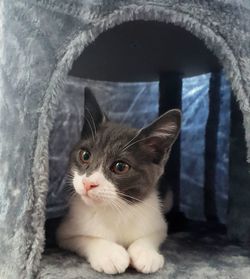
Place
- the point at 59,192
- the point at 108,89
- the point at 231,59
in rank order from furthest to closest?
the point at 108,89, the point at 59,192, the point at 231,59

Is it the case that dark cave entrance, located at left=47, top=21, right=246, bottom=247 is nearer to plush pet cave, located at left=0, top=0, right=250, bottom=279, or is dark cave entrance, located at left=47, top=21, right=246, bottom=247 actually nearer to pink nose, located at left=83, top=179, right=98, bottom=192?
plush pet cave, located at left=0, top=0, right=250, bottom=279

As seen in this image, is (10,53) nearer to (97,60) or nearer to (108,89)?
(97,60)

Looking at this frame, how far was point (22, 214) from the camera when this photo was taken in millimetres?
1090

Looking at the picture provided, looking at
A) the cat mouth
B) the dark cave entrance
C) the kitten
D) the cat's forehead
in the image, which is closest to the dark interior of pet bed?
the dark cave entrance

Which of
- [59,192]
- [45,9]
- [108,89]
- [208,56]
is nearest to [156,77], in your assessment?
[108,89]

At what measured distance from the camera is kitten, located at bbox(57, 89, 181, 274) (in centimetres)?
112

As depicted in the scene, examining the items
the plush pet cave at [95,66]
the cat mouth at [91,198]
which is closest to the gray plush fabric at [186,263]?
the plush pet cave at [95,66]

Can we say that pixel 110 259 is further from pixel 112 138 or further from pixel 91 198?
pixel 112 138

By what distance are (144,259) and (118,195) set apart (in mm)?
186

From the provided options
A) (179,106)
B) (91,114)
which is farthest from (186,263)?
(179,106)

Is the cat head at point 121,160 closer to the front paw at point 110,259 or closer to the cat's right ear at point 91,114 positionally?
the cat's right ear at point 91,114

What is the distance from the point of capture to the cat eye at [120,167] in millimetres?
1189

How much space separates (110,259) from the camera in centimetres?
107

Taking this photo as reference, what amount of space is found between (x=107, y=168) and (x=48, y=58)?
0.34 meters
